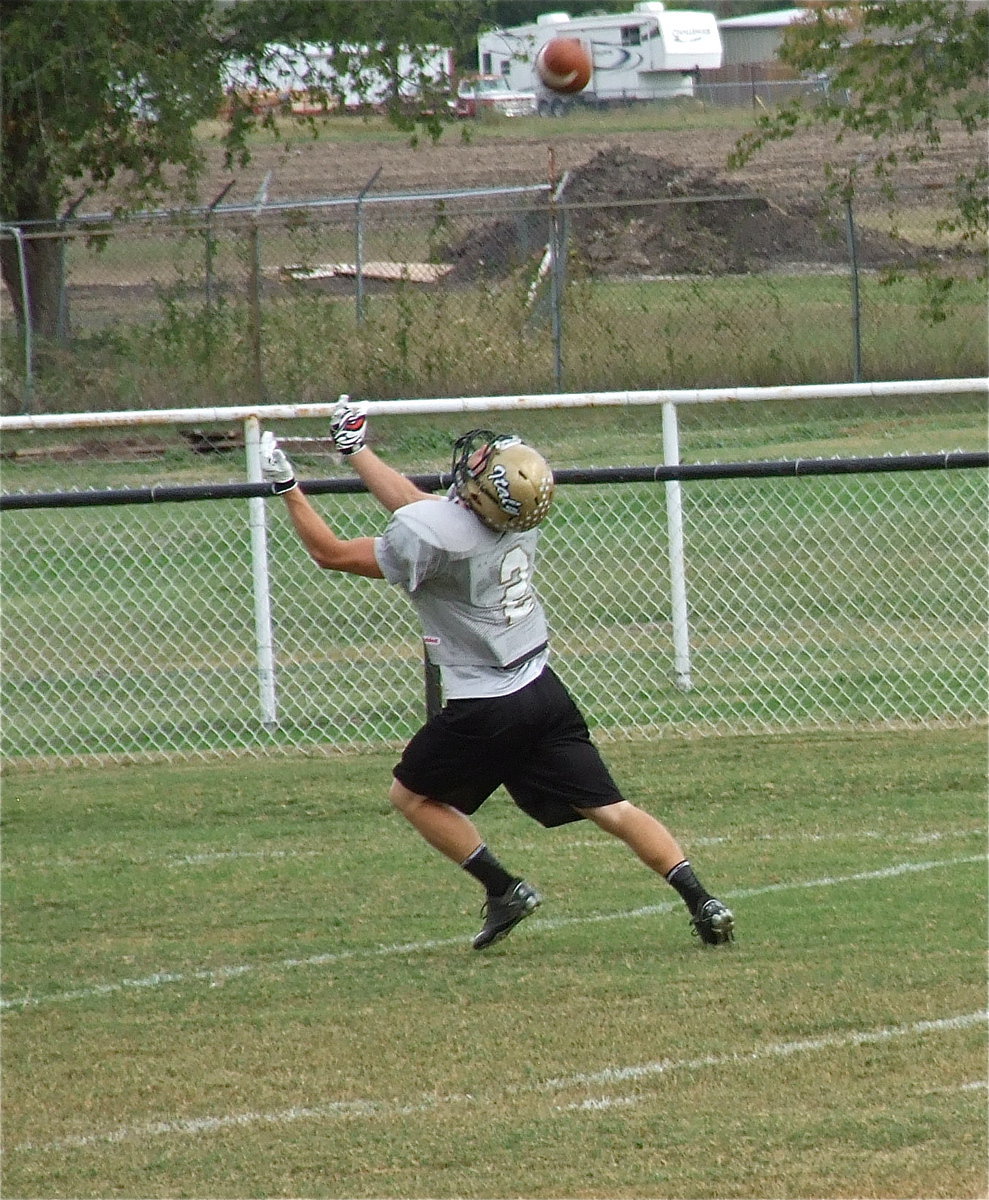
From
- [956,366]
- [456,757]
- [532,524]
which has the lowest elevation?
[956,366]

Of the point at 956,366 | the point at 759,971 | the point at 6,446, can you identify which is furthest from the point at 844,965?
the point at 956,366

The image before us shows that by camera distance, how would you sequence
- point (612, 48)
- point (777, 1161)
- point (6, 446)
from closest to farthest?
point (777, 1161)
point (6, 446)
point (612, 48)

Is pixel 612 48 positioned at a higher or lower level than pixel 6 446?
higher

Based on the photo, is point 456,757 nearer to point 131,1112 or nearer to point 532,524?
point 532,524

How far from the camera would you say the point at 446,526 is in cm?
545

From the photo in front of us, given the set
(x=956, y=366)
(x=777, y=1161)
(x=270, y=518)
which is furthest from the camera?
(x=956, y=366)

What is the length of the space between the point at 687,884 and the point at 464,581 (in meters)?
1.25

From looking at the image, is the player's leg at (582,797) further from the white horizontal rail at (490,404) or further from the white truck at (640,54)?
the white truck at (640,54)


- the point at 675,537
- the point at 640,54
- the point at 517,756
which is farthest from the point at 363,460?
the point at 640,54

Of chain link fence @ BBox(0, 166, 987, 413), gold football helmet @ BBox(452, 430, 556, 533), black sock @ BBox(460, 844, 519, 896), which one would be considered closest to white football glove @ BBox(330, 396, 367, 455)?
gold football helmet @ BBox(452, 430, 556, 533)

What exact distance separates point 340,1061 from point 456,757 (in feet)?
3.30

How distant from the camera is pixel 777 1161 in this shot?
4.48m

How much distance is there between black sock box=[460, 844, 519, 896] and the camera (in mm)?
5934

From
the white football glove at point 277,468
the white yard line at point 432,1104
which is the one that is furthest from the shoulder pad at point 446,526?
the white yard line at point 432,1104
